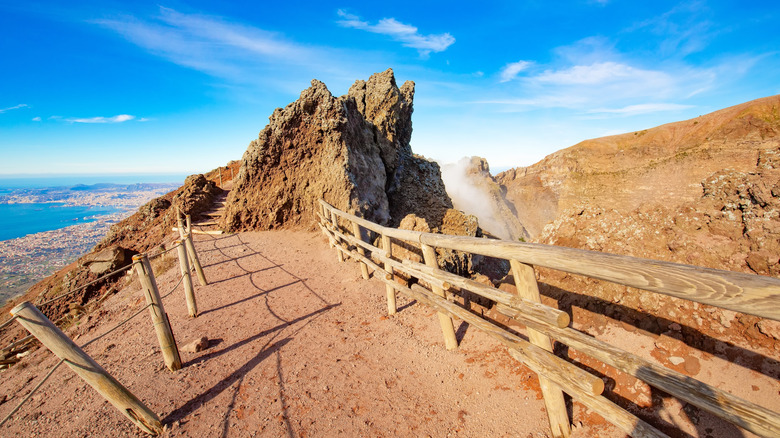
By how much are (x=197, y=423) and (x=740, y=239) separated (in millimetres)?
6328

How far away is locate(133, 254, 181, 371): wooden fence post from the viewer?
367cm

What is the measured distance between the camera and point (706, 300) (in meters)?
1.62

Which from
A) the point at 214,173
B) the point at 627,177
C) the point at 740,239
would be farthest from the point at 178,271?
the point at 627,177

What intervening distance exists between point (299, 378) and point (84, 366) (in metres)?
2.13

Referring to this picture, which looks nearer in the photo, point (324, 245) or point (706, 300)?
point (706, 300)

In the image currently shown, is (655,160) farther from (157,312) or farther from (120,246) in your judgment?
(120,246)

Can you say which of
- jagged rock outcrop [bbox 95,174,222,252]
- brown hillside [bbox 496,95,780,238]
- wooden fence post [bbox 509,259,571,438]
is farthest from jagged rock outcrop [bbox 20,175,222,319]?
brown hillside [bbox 496,95,780,238]

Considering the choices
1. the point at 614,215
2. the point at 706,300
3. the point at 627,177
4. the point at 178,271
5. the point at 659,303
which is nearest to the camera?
the point at 706,300

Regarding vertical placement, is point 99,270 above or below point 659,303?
below

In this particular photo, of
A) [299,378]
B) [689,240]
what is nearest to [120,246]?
[299,378]

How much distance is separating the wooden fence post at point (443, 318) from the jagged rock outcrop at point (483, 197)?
39.4 meters

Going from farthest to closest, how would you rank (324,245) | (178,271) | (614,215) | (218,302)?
(324,245) → (178,271) → (218,302) → (614,215)

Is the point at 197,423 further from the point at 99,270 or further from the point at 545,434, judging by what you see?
the point at 99,270

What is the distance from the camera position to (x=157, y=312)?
3.70 meters
